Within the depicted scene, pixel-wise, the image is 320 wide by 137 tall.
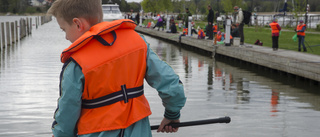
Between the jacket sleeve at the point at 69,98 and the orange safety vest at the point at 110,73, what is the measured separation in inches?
1.5

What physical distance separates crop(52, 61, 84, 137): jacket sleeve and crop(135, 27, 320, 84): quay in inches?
429

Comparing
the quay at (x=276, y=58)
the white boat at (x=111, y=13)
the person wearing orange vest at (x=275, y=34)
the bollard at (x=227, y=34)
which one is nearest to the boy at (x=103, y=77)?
the quay at (x=276, y=58)

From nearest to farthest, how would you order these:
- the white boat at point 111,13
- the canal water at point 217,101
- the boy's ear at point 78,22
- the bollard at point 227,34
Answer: the boy's ear at point 78,22 < the canal water at point 217,101 < the bollard at point 227,34 < the white boat at point 111,13

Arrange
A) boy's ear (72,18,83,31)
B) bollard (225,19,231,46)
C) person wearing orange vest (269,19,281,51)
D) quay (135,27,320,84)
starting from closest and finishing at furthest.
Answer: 1. boy's ear (72,18,83,31)
2. quay (135,27,320,84)
3. person wearing orange vest (269,19,281,51)
4. bollard (225,19,231,46)

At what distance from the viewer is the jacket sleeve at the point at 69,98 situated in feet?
8.00

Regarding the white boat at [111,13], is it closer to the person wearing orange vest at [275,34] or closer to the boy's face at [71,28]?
the person wearing orange vest at [275,34]

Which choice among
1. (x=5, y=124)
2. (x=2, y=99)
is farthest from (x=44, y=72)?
(x=5, y=124)

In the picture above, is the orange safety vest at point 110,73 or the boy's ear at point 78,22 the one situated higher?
the boy's ear at point 78,22

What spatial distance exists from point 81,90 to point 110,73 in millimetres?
174

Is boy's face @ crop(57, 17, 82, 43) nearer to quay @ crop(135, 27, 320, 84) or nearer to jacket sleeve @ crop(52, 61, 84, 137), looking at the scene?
jacket sleeve @ crop(52, 61, 84, 137)

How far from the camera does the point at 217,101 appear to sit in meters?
10.1

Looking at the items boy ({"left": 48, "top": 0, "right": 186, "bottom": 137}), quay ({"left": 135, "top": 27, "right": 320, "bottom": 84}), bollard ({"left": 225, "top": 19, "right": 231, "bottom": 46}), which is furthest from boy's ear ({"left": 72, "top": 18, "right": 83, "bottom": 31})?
bollard ({"left": 225, "top": 19, "right": 231, "bottom": 46})

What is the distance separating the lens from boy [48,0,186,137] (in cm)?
246

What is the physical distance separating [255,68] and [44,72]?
737 cm
